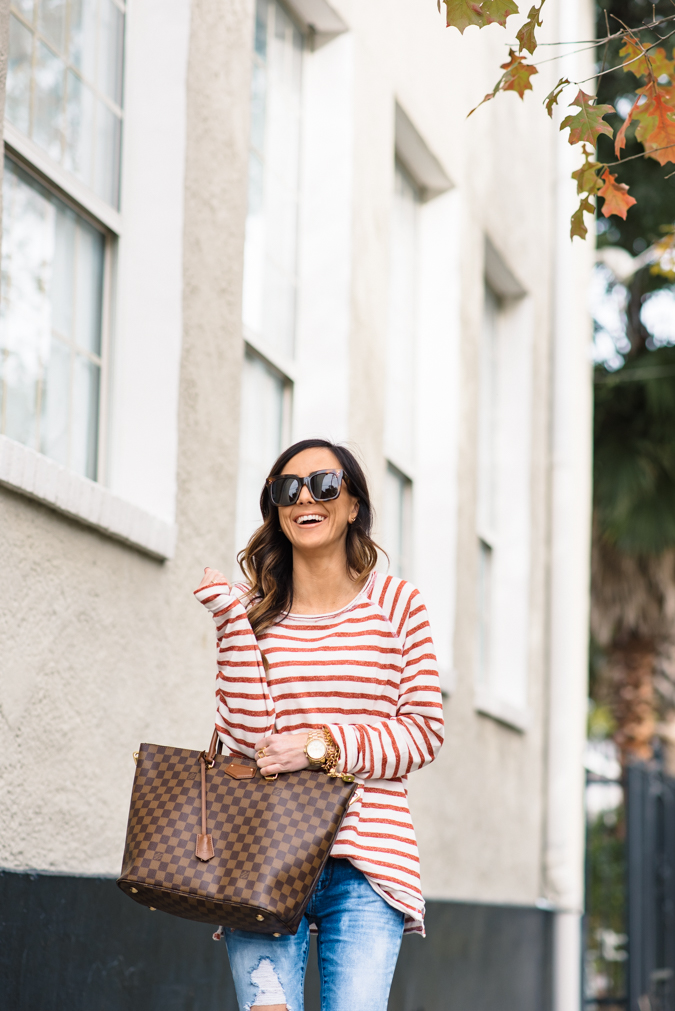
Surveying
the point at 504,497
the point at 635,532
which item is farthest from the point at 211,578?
the point at 635,532

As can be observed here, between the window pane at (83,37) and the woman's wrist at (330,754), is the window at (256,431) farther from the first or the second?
the woman's wrist at (330,754)

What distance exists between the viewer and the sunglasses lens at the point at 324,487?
303 centimetres

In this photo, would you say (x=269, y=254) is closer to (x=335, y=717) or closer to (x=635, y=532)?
(x=335, y=717)

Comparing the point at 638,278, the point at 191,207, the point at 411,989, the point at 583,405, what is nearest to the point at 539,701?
the point at 583,405

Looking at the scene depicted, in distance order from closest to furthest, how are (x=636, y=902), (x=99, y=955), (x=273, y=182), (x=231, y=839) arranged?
(x=231, y=839), (x=99, y=955), (x=273, y=182), (x=636, y=902)

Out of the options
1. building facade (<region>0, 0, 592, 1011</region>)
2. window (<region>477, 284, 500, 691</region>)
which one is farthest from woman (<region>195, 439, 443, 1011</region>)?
window (<region>477, 284, 500, 691</region>)

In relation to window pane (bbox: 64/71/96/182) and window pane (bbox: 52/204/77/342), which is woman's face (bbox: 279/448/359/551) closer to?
window pane (bbox: 52/204/77/342)

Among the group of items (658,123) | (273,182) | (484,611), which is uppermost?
(273,182)

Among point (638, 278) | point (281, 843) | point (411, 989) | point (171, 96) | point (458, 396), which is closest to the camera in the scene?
point (281, 843)

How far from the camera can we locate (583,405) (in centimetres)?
1128

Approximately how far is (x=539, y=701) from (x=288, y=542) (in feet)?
23.3

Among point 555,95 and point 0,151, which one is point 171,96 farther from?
point 555,95

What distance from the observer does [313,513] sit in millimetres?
3057

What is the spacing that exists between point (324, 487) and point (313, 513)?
0.21 ft
